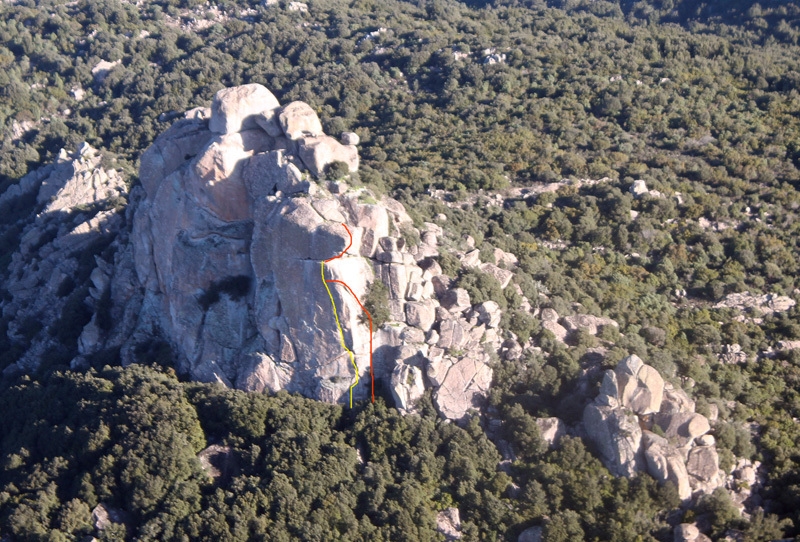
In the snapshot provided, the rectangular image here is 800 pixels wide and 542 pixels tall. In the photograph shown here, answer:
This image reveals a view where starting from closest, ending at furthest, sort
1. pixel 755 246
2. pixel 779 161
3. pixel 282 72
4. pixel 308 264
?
pixel 308 264 < pixel 755 246 < pixel 779 161 < pixel 282 72

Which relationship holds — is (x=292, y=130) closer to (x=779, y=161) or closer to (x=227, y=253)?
(x=227, y=253)

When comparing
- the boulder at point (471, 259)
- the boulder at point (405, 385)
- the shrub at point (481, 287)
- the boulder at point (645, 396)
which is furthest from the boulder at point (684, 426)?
the boulder at point (471, 259)

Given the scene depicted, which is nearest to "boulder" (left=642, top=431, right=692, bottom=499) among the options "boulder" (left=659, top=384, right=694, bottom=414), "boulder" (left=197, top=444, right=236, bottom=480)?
"boulder" (left=659, top=384, right=694, bottom=414)

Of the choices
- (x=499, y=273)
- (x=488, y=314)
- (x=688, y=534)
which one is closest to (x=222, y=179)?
(x=488, y=314)

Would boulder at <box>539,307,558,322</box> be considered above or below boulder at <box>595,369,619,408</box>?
below

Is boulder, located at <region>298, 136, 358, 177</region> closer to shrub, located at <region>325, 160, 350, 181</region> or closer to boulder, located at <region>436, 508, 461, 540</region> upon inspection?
shrub, located at <region>325, 160, 350, 181</region>

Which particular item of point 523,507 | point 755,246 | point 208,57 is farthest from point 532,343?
point 208,57

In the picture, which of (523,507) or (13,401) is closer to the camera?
(523,507)
